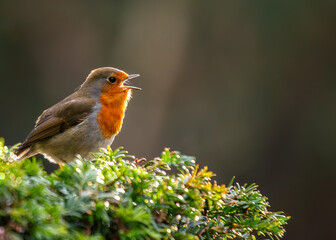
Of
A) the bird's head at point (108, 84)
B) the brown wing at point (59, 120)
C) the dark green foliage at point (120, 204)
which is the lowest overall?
Result: the brown wing at point (59, 120)

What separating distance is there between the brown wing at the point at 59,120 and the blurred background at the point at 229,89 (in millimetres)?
3766

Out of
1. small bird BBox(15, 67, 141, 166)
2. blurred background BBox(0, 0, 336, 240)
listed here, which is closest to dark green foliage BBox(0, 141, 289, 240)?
small bird BBox(15, 67, 141, 166)

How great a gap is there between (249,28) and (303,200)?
2729 millimetres

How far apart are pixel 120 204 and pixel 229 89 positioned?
629 centimetres

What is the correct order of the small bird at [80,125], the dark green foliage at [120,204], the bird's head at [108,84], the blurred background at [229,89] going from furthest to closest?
the blurred background at [229,89] → the bird's head at [108,84] → the small bird at [80,125] → the dark green foliage at [120,204]

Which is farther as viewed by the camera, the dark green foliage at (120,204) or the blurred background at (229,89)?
the blurred background at (229,89)

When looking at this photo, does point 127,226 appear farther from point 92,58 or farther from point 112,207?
point 92,58

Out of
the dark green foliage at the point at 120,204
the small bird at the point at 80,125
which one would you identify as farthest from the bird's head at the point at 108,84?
the dark green foliage at the point at 120,204

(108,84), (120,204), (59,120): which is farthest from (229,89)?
(120,204)

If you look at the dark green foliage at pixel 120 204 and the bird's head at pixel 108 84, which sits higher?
the dark green foliage at pixel 120 204

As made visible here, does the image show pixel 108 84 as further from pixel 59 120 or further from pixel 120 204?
pixel 120 204

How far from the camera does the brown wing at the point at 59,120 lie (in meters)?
3.11

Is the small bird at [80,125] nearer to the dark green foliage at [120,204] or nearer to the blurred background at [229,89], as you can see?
the dark green foliage at [120,204]

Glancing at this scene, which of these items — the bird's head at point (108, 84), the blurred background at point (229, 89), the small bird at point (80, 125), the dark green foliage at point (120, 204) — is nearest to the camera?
the dark green foliage at point (120, 204)
